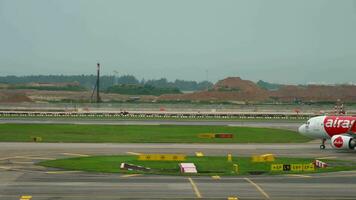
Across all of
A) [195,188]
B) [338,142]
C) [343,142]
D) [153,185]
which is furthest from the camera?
[338,142]

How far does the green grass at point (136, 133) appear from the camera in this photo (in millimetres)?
76750

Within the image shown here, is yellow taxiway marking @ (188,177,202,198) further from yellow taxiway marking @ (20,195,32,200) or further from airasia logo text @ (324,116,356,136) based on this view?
Result: airasia logo text @ (324,116,356,136)

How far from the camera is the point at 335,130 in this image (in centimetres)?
6894

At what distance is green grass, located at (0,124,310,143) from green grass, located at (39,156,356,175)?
64.6 ft

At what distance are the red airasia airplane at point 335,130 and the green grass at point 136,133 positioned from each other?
673 centimetres

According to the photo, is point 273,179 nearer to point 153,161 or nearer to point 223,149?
point 153,161

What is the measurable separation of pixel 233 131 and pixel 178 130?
28.0 ft

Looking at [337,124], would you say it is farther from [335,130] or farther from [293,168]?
[293,168]

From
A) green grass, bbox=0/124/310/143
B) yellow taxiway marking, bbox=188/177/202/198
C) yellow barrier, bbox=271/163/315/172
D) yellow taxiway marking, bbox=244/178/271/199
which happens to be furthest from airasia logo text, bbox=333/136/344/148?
yellow taxiway marking, bbox=188/177/202/198

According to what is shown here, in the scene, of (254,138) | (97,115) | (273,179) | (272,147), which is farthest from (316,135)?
(97,115)

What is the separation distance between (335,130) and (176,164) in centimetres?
2528

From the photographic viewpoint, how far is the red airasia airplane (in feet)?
212

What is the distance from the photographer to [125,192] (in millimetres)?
36062

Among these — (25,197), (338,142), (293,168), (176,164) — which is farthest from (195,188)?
(338,142)
